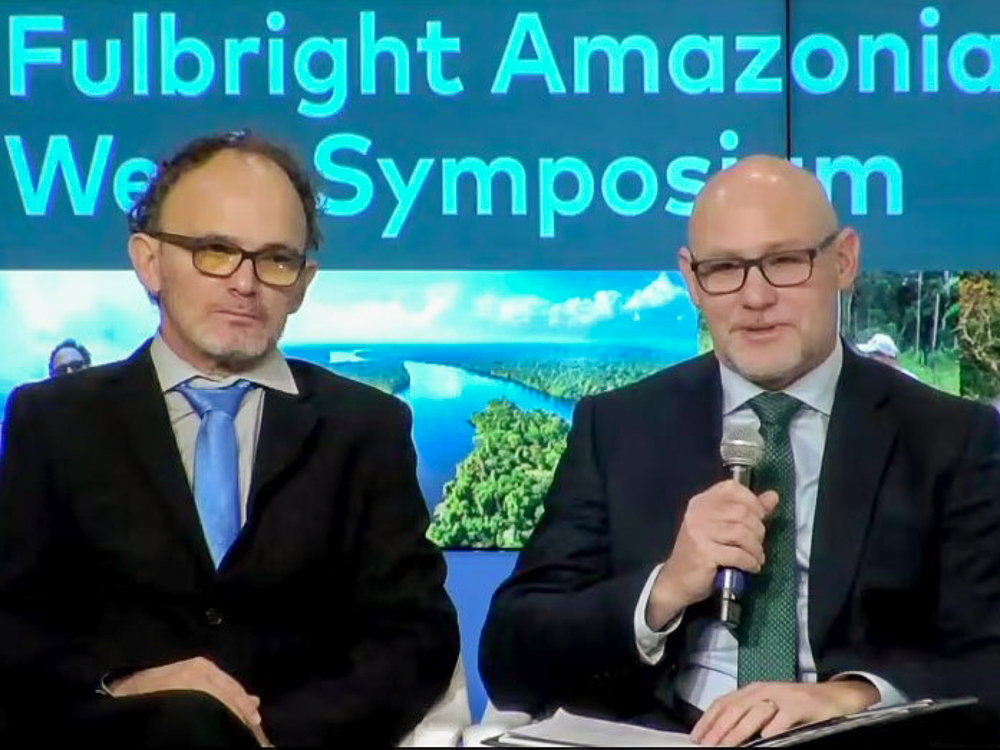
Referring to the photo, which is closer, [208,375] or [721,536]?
[721,536]

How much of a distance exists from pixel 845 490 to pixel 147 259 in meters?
1.31

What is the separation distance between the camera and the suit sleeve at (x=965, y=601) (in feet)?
8.84

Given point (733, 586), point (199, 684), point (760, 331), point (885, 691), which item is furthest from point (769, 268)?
point (199, 684)

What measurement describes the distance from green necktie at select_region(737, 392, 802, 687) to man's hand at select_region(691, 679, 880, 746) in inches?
4.6

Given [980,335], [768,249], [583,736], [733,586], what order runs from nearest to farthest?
[583,736], [733,586], [768,249], [980,335]

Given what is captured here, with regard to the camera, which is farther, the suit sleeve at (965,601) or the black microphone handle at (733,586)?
the suit sleeve at (965,601)

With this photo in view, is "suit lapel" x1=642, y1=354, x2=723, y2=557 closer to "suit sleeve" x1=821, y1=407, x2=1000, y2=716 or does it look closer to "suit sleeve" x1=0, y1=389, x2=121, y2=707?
"suit sleeve" x1=821, y1=407, x2=1000, y2=716

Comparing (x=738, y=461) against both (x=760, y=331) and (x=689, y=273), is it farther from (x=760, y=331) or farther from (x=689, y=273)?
(x=689, y=273)

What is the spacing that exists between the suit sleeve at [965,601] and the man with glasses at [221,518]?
0.78 metres

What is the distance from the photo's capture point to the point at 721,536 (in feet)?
8.45

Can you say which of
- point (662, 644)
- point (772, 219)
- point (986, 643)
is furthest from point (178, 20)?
point (986, 643)

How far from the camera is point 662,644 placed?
9.20 ft

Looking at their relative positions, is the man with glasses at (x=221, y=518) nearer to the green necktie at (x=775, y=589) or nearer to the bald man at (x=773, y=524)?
the bald man at (x=773, y=524)

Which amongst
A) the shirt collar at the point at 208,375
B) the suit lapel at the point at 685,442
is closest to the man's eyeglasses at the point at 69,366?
the shirt collar at the point at 208,375
